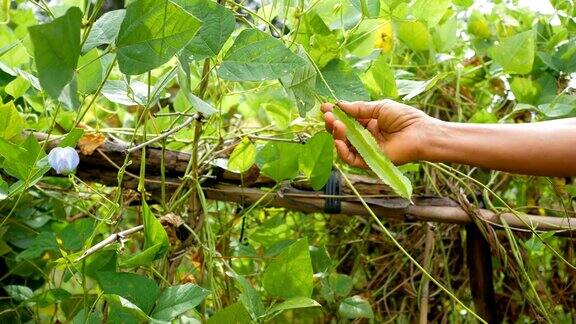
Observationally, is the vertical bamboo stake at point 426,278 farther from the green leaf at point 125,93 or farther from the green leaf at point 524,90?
the green leaf at point 125,93

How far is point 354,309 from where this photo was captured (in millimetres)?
901

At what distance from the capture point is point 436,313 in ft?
3.71

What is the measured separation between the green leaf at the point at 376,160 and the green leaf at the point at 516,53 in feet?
1.34

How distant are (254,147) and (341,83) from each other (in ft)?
0.46

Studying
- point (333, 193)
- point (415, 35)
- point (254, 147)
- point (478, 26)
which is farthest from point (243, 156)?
point (478, 26)

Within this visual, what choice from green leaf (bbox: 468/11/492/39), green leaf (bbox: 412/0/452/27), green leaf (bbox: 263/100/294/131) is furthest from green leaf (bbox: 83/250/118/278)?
green leaf (bbox: 468/11/492/39)

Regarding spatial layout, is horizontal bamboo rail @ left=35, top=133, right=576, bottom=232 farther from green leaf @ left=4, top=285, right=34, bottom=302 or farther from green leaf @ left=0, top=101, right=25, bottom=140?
green leaf @ left=4, top=285, right=34, bottom=302

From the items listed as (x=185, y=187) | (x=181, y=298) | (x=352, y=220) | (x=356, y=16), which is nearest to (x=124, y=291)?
(x=181, y=298)

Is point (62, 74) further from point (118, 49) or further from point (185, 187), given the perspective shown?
point (185, 187)

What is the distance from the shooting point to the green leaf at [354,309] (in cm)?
90

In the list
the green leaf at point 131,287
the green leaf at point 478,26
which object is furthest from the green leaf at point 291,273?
the green leaf at point 478,26

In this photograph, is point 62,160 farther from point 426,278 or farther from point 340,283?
point 426,278

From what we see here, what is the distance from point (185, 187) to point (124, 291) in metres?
0.25

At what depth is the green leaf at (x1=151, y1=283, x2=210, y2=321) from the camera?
1.94 feet
